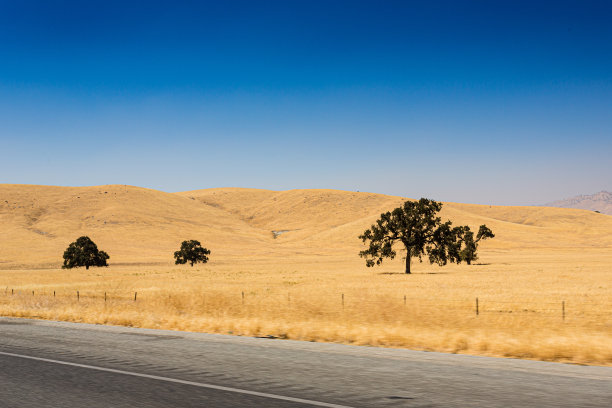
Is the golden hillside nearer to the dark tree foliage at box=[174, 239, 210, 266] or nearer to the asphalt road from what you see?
the dark tree foliage at box=[174, 239, 210, 266]

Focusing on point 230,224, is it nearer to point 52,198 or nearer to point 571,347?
point 52,198

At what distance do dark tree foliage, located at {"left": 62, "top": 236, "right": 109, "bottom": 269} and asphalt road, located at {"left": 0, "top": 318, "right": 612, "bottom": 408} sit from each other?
6904 cm

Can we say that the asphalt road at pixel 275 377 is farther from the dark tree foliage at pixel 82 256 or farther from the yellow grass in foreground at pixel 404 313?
the dark tree foliage at pixel 82 256

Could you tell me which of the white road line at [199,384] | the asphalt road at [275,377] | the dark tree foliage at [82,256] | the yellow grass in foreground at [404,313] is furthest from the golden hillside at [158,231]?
the white road line at [199,384]

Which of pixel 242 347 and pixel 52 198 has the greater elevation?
pixel 52 198

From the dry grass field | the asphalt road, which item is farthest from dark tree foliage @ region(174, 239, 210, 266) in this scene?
the asphalt road

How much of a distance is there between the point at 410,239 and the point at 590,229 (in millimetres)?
142605

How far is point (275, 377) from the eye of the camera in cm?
864

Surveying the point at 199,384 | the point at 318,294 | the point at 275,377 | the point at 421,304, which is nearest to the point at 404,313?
the point at 421,304

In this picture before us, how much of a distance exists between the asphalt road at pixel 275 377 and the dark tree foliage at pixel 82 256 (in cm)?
6904

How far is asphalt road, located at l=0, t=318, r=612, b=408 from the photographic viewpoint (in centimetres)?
708

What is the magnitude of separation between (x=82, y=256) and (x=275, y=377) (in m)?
74.5

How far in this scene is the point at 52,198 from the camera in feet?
604

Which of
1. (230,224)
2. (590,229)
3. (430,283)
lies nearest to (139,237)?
(230,224)
